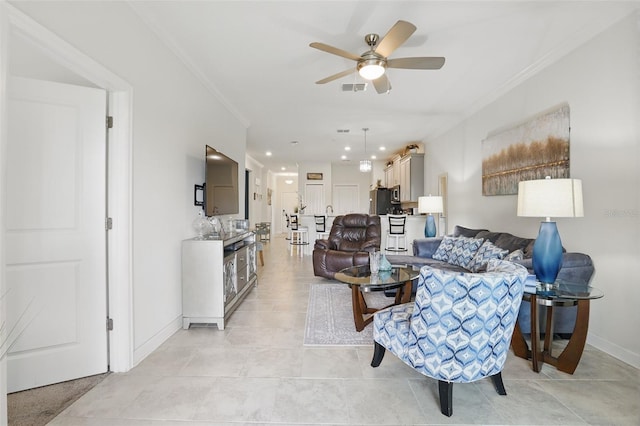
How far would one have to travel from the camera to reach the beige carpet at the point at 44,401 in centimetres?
174

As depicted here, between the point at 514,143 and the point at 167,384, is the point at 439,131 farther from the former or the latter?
the point at 167,384

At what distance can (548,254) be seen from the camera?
2.31 metres

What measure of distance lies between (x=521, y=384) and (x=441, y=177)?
478 centimetres

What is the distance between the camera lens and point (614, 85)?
253 cm

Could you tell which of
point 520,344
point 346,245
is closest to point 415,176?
point 346,245

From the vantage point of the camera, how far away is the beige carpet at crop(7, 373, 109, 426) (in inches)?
68.4

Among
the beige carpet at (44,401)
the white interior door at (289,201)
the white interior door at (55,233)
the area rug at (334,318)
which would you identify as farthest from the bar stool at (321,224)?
the white interior door at (289,201)

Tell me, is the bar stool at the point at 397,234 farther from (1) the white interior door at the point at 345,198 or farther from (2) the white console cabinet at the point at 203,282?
(2) the white console cabinet at the point at 203,282

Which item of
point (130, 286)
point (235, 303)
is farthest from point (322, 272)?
point (130, 286)

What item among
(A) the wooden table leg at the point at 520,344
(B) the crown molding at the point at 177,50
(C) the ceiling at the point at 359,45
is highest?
(C) the ceiling at the point at 359,45

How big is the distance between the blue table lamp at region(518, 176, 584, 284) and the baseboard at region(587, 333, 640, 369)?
81 centimetres

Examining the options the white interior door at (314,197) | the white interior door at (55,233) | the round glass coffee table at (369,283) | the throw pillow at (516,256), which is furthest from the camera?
the white interior door at (314,197)

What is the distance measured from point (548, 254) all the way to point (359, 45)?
8.00ft

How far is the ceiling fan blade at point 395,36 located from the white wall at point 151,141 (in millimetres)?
1920
